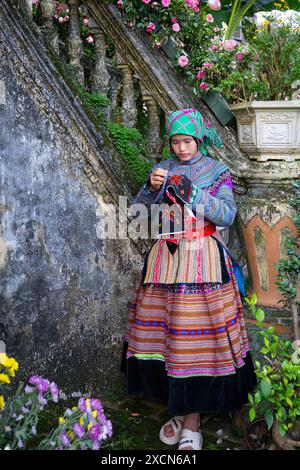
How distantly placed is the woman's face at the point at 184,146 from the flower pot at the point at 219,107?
82 cm

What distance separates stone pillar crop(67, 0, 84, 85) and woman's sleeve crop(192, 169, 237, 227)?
4.28 feet

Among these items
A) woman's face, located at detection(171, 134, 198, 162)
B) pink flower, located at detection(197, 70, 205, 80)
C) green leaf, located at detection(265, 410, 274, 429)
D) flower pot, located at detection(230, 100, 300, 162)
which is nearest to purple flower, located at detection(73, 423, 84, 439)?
green leaf, located at detection(265, 410, 274, 429)

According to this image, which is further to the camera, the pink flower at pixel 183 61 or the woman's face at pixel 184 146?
the pink flower at pixel 183 61

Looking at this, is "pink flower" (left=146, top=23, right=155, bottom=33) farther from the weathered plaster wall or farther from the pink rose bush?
the pink rose bush

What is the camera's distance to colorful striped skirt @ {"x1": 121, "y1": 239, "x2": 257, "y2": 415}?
367 cm

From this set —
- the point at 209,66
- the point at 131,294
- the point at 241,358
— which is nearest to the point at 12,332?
the point at 131,294

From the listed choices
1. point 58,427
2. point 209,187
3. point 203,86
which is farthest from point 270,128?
point 58,427

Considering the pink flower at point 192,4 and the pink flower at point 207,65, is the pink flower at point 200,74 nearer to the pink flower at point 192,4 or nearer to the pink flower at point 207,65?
the pink flower at point 207,65

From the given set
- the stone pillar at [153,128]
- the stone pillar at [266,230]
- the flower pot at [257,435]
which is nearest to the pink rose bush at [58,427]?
the flower pot at [257,435]

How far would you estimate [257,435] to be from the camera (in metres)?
3.67

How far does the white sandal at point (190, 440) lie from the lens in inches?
147

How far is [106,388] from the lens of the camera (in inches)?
172

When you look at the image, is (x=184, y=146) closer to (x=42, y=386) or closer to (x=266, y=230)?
(x=266, y=230)

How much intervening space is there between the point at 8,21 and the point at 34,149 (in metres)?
0.80
